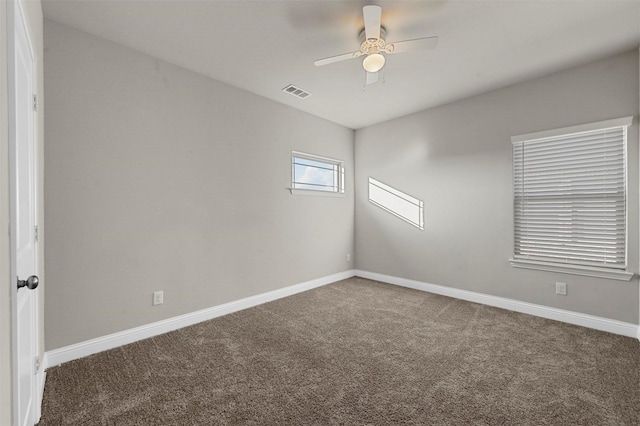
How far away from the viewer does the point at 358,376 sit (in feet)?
6.88

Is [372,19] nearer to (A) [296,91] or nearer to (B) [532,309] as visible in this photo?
(A) [296,91]

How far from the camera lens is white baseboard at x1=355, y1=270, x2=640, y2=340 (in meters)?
2.77

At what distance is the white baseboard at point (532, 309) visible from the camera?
2.77 m

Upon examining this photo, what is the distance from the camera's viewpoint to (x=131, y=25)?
2.37m

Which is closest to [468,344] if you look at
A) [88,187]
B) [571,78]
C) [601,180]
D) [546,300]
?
[546,300]

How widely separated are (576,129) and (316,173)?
3200 mm

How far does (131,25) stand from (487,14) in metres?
2.87

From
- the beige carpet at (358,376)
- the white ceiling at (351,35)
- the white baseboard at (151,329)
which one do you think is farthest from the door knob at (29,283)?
the white ceiling at (351,35)

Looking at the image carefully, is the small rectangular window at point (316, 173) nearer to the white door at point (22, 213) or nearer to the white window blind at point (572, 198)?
the white window blind at point (572, 198)

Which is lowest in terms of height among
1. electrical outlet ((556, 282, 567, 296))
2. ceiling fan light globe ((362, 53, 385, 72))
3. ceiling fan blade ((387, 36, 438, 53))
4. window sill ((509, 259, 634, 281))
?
electrical outlet ((556, 282, 567, 296))

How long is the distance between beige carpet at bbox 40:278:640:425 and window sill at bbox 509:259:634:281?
0.56 meters

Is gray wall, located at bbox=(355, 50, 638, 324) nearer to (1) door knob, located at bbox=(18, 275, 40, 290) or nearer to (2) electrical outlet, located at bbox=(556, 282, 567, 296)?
(2) electrical outlet, located at bbox=(556, 282, 567, 296)

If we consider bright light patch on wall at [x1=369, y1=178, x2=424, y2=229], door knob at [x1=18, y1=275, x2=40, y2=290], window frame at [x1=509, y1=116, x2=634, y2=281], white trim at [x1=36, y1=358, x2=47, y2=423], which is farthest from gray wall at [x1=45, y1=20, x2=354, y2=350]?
window frame at [x1=509, y1=116, x2=634, y2=281]

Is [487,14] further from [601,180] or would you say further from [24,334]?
[24,334]
